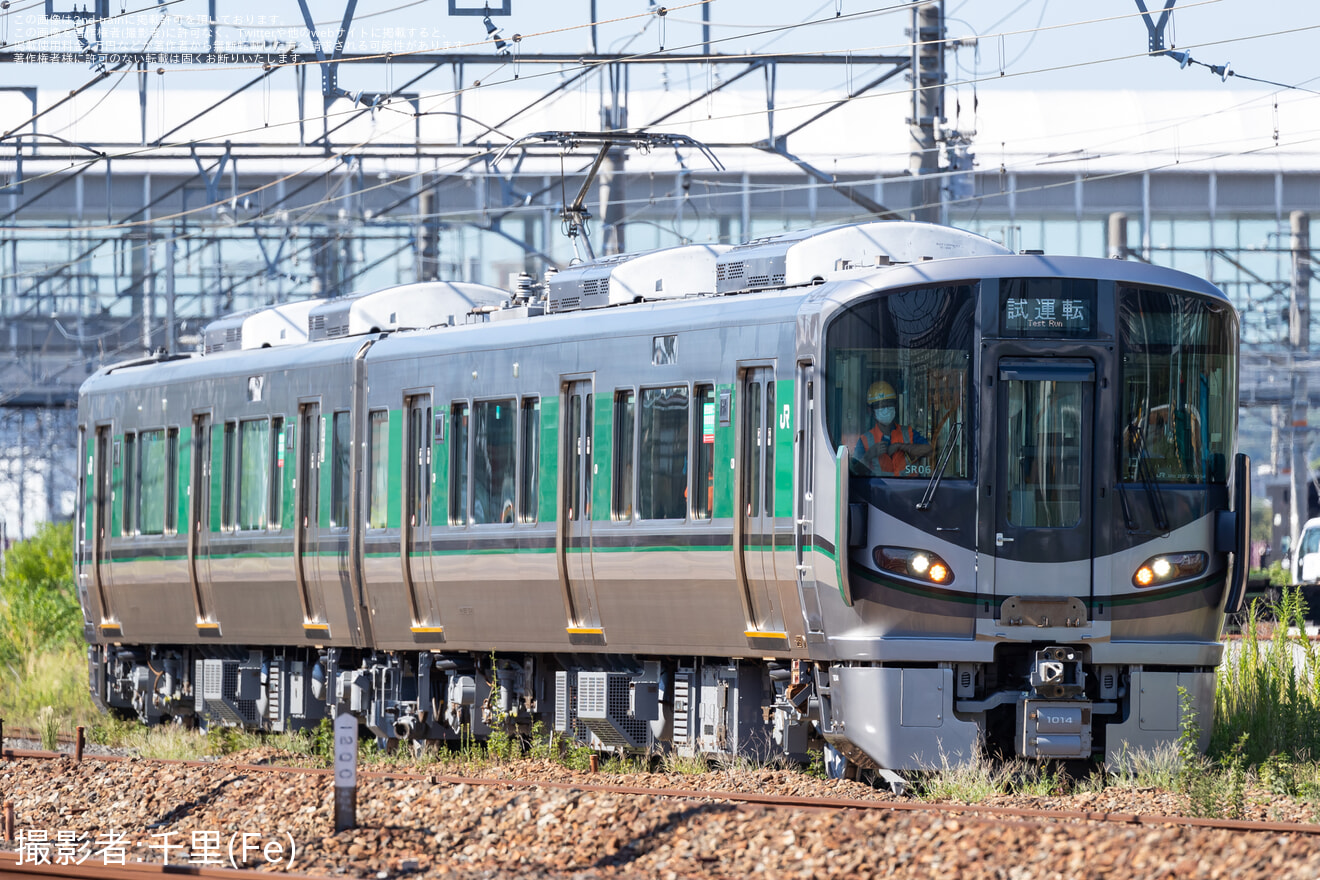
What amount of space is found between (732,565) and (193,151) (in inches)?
698

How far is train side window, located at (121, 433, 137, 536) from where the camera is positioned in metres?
21.1

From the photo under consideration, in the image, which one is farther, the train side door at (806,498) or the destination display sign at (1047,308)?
the destination display sign at (1047,308)

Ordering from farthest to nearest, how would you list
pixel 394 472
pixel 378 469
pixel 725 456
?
pixel 378 469 < pixel 394 472 < pixel 725 456

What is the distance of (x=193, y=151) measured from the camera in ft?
96.8

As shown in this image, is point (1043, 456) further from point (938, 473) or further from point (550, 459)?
point (550, 459)

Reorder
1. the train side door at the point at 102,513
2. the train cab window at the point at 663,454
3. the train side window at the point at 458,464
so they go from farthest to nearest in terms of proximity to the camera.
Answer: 1. the train side door at the point at 102,513
2. the train side window at the point at 458,464
3. the train cab window at the point at 663,454

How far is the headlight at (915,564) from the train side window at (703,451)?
1.42m

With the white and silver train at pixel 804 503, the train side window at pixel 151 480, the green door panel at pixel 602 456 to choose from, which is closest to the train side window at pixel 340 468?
the white and silver train at pixel 804 503

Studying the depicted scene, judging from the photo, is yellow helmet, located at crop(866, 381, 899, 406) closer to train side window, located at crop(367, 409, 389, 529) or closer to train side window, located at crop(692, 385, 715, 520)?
train side window, located at crop(692, 385, 715, 520)

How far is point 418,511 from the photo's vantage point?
1686cm

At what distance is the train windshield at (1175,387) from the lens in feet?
44.3

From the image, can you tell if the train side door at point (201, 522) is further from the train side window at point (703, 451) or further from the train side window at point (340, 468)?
the train side window at point (703, 451)

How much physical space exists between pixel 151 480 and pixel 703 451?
8428mm

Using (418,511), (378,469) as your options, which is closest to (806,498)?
(418,511)
